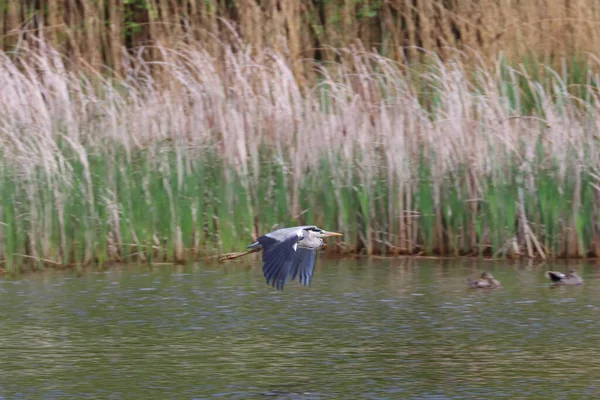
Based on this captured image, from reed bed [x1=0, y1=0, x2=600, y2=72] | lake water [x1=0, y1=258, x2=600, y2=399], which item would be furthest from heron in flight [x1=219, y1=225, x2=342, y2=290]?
reed bed [x1=0, y1=0, x2=600, y2=72]

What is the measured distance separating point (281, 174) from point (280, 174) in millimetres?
11

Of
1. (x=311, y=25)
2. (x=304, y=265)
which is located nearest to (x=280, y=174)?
(x=304, y=265)

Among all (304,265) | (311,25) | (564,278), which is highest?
(311,25)

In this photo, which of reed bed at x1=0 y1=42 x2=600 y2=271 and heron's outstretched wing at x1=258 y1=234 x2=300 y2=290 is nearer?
heron's outstretched wing at x1=258 y1=234 x2=300 y2=290

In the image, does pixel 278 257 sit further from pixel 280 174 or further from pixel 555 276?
pixel 280 174

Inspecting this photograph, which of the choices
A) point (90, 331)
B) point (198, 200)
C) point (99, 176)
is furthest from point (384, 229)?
point (90, 331)

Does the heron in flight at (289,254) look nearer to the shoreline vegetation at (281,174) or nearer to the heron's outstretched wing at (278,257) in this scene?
the heron's outstretched wing at (278,257)

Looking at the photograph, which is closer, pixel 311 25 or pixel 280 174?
pixel 280 174

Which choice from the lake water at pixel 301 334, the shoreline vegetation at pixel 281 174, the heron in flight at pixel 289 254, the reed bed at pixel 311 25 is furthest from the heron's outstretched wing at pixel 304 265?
the reed bed at pixel 311 25

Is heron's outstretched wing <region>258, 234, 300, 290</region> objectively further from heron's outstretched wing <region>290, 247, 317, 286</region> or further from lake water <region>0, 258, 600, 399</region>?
lake water <region>0, 258, 600, 399</region>

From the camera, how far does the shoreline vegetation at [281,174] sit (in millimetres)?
8445

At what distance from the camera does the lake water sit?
5062 millimetres

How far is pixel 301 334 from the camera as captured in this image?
612cm

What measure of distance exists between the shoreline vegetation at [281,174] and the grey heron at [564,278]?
3.65ft
